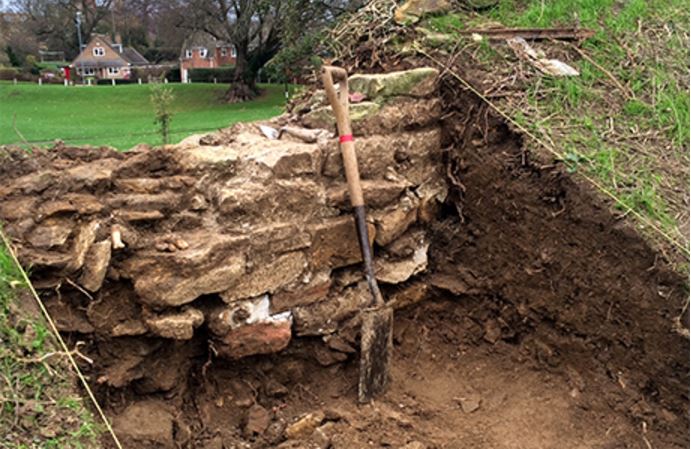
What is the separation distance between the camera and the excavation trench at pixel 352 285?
280cm

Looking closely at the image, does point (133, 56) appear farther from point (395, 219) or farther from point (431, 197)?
point (395, 219)

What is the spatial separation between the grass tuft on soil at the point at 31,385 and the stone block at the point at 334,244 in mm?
1416

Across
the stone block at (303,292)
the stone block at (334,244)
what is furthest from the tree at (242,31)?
the stone block at (303,292)

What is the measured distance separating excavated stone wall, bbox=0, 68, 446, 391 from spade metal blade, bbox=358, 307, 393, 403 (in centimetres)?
18

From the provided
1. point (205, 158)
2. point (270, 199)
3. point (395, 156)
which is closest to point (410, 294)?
point (395, 156)

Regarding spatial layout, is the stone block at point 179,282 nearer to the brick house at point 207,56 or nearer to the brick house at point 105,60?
the brick house at point 207,56

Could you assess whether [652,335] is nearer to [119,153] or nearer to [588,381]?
[588,381]

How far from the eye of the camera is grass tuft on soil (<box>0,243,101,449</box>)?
201 cm

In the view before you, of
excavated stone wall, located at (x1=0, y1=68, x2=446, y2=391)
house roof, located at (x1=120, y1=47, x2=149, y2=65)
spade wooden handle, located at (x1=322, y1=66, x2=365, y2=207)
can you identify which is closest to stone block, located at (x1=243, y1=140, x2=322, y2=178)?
excavated stone wall, located at (x1=0, y1=68, x2=446, y2=391)

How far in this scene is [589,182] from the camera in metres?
3.30

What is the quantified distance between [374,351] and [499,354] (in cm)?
88

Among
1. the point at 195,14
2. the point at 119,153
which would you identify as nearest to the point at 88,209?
the point at 119,153

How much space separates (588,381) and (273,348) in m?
1.72

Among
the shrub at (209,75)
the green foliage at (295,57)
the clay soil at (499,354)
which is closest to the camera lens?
the clay soil at (499,354)
